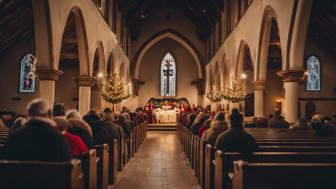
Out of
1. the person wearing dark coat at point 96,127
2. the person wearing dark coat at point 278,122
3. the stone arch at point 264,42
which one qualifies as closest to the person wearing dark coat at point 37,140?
the person wearing dark coat at point 96,127

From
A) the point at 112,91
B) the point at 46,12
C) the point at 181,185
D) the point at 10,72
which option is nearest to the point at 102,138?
the point at 181,185

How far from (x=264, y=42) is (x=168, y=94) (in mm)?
15948

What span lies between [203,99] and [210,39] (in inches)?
184

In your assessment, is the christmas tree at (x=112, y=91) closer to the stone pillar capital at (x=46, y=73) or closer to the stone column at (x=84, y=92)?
the stone column at (x=84, y=92)

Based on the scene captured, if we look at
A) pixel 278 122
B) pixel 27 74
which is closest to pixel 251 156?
pixel 278 122

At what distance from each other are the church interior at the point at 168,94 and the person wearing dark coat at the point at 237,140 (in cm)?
1

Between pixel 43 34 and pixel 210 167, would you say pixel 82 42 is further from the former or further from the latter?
pixel 210 167

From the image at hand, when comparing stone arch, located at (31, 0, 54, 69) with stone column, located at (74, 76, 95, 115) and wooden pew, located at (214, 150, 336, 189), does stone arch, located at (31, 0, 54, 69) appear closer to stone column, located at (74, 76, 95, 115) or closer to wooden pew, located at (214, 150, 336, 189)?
stone column, located at (74, 76, 95, 115)

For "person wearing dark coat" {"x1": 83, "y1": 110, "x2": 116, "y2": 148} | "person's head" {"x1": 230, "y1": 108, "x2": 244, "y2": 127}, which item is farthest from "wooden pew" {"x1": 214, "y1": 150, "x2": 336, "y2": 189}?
"person wearing dark coat" {"x1": 83, "y1": 110, "x2": 116, "y2": 148}

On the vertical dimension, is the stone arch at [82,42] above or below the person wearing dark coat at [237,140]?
above

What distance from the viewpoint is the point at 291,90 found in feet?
29.1

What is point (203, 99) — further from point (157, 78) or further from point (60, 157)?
point (60, 157)

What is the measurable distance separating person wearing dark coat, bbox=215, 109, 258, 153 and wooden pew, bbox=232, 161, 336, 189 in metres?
1.01

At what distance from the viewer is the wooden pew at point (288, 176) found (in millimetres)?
2732
